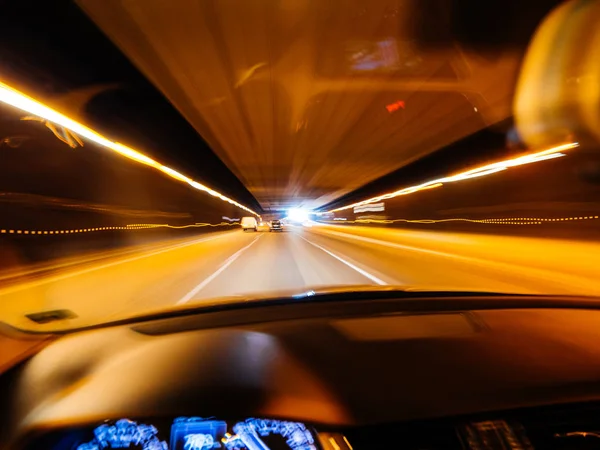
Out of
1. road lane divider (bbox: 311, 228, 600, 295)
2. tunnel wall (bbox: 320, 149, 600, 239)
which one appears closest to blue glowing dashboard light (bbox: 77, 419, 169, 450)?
road lane divider (bbox: 311, 228, 600, 295)

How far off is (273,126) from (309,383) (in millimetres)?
19561

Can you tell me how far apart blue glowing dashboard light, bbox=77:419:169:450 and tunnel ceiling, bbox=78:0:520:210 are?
8394mm

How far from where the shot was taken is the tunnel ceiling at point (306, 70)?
9883mm

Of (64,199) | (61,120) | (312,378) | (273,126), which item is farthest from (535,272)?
(64,199)

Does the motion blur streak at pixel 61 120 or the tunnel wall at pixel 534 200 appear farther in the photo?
the tunnel wall at pixel 534 200

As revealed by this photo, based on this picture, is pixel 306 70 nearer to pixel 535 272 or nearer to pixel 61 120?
pixel 535 272

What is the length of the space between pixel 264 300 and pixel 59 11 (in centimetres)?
930

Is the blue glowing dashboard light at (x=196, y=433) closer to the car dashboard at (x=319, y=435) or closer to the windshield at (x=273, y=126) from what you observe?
the car dashboard at (x=319, y=435)

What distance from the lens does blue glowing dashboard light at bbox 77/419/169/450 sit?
7.33 ft

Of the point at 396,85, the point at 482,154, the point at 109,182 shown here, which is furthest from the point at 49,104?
the point at 482,154

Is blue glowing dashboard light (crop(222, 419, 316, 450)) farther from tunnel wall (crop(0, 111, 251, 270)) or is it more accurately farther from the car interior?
tunnel wall (crop(0, 111, 251, 270))

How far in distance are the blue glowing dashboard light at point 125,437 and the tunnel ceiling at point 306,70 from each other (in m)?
8.39

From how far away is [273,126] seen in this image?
2150 centimetres

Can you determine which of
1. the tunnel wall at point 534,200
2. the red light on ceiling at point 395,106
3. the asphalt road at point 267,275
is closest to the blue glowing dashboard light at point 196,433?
the asphalt road at point 267,275
